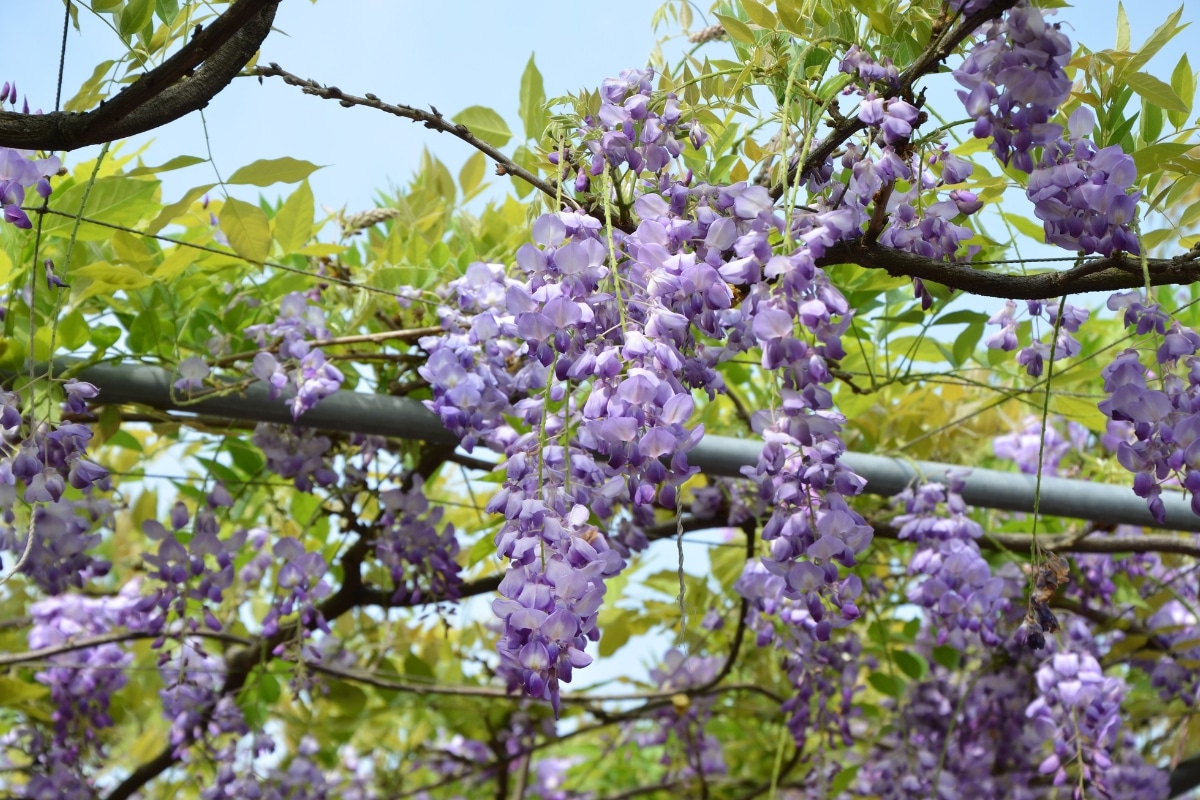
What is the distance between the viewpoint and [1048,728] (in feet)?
5.14

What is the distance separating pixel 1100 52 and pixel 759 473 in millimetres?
419

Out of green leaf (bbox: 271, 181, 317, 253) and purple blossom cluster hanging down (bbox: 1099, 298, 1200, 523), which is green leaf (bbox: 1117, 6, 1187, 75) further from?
green leaf (bbox: 271, 181, 317, 253)

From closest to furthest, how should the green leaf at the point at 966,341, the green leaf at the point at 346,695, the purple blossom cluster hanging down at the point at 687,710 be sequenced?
1. the green leaf at the point at 966,341
2. the green leaf at the point at 346,695
3. the purple blossom cluster hanging down at the point at 687,710

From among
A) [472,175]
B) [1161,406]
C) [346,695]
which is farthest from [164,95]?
[346,695]

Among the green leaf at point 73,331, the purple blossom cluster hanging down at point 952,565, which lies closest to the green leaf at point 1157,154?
the purple blossom cluster hanging down at point 952,565

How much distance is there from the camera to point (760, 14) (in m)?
0.90

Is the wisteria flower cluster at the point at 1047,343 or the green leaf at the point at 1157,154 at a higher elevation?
the green leaf at the point at 1157,154

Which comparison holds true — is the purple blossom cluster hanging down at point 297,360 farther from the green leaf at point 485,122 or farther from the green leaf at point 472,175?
the green leaf at point 472,175

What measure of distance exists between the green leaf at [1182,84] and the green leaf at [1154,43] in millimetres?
100

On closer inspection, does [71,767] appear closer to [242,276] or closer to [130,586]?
[130,586]

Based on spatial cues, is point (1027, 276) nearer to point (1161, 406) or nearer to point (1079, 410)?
point (1161, 406)

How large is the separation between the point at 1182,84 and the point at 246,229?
891mm

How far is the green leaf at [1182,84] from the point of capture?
1.00 meters

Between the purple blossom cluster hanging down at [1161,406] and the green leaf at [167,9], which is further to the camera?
the green leaf at [167,9]
